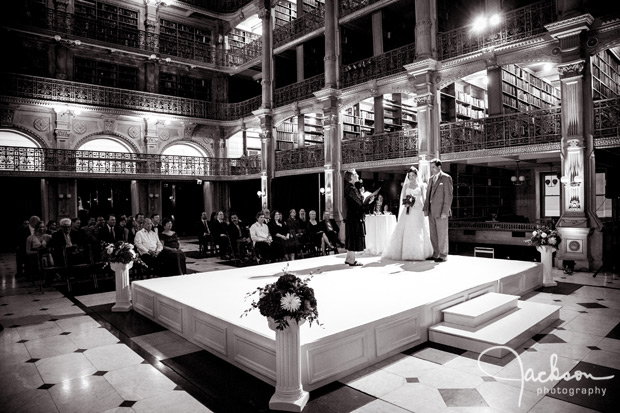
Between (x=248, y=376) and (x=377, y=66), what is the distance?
1079 centimetres

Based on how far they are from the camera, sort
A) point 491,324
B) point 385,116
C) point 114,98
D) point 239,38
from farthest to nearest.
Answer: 1. point 239,38
2. point 114,98
3. point 385,116
4. point 491,324

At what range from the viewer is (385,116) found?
1359 cm

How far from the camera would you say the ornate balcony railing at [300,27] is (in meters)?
13.9

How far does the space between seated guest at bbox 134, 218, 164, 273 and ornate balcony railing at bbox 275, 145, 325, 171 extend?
7.65 m

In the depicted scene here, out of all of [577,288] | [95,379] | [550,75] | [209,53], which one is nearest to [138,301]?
[95,379]

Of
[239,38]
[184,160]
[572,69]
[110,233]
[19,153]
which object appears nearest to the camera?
[572,69]

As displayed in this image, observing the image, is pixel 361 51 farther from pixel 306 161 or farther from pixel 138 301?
pixel 138 301

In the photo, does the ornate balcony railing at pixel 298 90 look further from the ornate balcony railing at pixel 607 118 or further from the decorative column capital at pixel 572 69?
the ornate balcony railing at pixel 607 118

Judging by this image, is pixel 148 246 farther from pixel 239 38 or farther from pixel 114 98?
pixel 239 38

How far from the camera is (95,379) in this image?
10.8 ft

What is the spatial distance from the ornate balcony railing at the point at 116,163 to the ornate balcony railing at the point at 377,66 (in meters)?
5.70

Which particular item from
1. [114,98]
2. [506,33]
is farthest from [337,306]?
[114,98]

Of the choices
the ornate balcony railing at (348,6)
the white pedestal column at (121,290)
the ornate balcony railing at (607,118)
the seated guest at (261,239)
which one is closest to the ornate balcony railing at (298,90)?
the ornate balcony railing at (348,6)

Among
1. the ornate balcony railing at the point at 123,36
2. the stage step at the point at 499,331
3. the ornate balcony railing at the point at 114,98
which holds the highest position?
the ornate balcony railing at the point at 123,36
